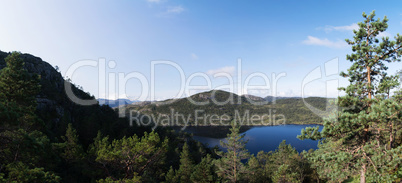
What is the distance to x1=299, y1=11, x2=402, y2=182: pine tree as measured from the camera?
6961 millimetres

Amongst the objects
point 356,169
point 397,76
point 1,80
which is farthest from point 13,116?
point 397,76

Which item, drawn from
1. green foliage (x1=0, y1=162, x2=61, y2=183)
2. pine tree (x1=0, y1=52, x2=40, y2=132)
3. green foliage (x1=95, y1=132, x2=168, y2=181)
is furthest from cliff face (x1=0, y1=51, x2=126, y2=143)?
green foliage (x1=0, y1=162, x2=61, y2=183)

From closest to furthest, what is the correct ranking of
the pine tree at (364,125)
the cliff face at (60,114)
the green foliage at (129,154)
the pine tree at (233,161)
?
the pine tree at (364,125)
the green foliage at (129,154)
the pine tree at (233,161)
the cliff face at (60,114)

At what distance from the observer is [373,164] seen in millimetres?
7090

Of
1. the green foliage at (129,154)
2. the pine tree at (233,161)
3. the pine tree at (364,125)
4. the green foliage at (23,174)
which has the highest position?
the pine tree at (364,125)

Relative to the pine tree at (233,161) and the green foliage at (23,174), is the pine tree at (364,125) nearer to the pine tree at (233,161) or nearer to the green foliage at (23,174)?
the green foliage at (23,174)

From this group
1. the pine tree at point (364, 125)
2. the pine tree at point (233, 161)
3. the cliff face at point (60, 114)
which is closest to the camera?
the pine tree at point (364, 125)

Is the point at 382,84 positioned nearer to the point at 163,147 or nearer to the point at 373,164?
the point at 373,164

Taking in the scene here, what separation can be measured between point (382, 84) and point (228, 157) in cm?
2016

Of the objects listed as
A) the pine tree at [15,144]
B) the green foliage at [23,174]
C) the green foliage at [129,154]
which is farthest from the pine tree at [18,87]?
the green foliage at [129,154]

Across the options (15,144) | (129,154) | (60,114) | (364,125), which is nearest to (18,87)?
(15,144)

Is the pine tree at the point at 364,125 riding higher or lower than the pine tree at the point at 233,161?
higher

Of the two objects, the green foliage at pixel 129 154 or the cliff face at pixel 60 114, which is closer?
the green foliage at pixel 129 154

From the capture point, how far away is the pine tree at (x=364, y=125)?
274 inches
